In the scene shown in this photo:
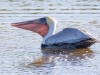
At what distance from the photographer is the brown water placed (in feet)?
32.2

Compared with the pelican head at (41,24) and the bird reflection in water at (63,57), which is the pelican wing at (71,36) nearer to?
the bird reflection in water at (63,57)

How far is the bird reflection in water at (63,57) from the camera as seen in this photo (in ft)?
34.2

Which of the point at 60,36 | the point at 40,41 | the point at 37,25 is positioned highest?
the point at 37,25

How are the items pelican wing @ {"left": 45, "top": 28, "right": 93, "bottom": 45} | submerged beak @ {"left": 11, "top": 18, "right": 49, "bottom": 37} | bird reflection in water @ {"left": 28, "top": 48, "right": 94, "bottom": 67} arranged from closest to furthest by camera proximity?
bird reflection in water @ {"left": 28, "top": 48, "right": 94, "bottom": 67}, pelican wing @ {"left": 45, "top": 28, "right": 93, "bottom": 45}, submerged beak @ {"left": 11, "top": 18, "right": 49, "bottom": 37}

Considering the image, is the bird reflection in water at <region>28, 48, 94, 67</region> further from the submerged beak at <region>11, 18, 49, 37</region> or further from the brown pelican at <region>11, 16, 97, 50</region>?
the submerged beak at <region>11, 18, 49, 37</region>

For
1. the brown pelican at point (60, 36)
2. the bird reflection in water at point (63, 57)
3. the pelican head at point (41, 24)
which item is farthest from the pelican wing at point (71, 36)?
the pelican head at point (41, 24)

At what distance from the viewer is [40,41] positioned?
42.3ft

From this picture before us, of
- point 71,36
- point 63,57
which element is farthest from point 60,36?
point 63,57

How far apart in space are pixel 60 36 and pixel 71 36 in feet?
0.89

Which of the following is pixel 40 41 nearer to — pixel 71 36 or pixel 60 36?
pixel 60 36

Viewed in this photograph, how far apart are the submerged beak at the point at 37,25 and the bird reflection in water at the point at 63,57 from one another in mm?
956

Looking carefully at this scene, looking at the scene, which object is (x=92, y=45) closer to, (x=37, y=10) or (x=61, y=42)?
(x=61, y=42)

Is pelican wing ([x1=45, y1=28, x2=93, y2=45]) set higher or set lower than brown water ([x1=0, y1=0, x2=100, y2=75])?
higher

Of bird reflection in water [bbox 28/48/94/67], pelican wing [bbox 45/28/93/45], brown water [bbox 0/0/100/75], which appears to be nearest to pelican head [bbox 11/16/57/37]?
brown water [bbox 0/0/100/75]
